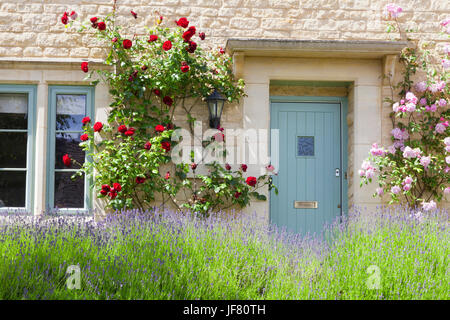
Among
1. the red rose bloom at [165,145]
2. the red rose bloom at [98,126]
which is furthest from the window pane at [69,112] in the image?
the red rose bloom at [165,145]

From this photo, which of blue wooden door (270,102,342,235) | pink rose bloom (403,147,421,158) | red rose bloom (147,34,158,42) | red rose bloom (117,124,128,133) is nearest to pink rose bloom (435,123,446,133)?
pink rose bloom (403,147,421,158)

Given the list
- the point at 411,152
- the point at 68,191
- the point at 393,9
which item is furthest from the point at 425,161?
the point at 68,191

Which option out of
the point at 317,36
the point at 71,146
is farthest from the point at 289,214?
the point at 71,146

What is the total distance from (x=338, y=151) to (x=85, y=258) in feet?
12.1

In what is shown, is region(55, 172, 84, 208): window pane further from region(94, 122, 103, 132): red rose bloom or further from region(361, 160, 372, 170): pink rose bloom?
region(361, 160, 372, 170): pink rose bloom

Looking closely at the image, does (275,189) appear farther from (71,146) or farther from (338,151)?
(71,146)

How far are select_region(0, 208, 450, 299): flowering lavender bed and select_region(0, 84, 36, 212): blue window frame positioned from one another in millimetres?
1456

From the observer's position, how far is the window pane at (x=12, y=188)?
232 inches

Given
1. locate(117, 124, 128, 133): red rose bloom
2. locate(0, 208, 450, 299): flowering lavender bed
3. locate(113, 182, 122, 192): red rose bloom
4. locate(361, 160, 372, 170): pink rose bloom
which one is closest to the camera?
locate(0, 208, 450, 299): flowering lavender bed

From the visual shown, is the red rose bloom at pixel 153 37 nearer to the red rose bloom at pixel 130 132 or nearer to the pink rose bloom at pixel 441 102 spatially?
the red rose bloom at pixel 130 132

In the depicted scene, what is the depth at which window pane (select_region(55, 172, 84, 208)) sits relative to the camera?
5914 millimetres

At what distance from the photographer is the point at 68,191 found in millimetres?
5938

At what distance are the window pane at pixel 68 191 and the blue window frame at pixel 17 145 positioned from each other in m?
0.31

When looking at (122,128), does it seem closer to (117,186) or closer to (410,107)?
(117,186)
